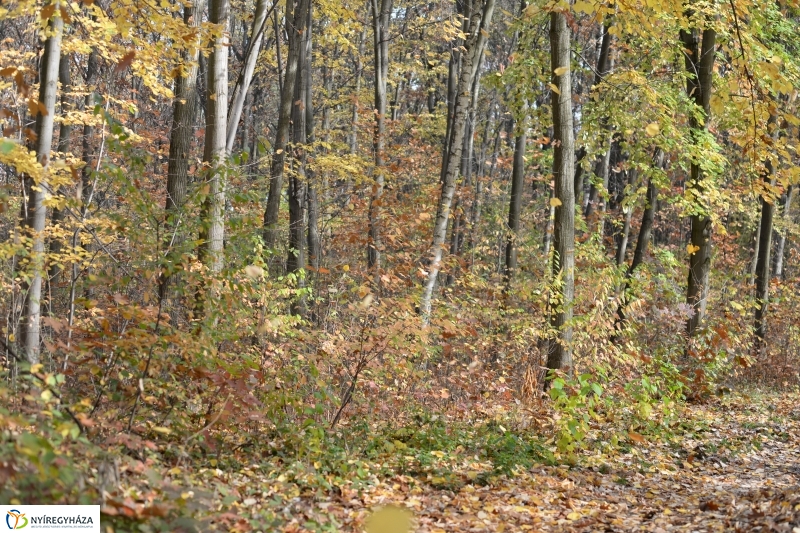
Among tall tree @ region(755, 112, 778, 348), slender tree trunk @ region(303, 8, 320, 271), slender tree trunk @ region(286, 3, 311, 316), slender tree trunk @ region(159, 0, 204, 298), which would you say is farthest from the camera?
tall tree @ region(755, 112, 778, 348)

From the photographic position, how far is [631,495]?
6598 millimetres

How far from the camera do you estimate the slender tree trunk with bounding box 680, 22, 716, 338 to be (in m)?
12.1

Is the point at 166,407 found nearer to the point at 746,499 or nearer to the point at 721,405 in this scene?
the point at 746,499

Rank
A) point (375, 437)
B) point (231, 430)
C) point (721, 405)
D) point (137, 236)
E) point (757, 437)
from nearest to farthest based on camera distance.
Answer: point (137, 236)
point (231, 430)
point (375, 437)
point (757, 437)
point (721, 405)

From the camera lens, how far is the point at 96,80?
17.2 meters

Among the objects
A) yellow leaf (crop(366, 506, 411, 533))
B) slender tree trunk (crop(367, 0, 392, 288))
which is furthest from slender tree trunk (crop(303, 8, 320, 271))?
yellow leaf (crop(366, 506, 411, 533))

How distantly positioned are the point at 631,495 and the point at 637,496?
0.17 feet

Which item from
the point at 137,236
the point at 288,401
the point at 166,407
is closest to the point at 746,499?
the point at 288,401

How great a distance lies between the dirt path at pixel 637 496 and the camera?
5.39 meters

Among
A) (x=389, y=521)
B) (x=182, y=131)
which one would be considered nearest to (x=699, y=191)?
(x=182, y=131)

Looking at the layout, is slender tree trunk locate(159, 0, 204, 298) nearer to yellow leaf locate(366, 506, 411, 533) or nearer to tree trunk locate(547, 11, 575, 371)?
tree trunk locate(547, 11, 575, 371)

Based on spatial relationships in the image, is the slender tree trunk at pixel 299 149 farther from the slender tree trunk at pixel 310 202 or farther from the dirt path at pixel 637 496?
the dirt path at pixel 637 496

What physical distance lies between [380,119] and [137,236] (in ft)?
35.4

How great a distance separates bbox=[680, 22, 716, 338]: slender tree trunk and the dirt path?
385cm
